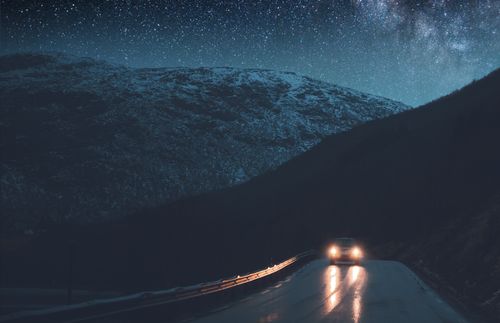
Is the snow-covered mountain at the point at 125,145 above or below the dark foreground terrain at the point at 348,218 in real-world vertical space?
A: above

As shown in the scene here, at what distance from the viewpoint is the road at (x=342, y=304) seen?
12.5 metres

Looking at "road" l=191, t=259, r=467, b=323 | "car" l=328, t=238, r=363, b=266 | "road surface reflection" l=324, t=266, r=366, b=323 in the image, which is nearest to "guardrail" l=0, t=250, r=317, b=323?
"road" l=191, t=259, r=467, b=323

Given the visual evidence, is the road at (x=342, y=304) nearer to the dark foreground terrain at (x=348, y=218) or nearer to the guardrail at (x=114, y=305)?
the guardrail at (x=114, y=305)

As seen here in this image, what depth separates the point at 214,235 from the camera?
9456 cm

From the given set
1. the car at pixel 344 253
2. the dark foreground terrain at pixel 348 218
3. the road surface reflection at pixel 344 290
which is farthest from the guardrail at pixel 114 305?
the car at pixel 344 253

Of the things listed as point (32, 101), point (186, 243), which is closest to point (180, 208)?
point (186, 243)

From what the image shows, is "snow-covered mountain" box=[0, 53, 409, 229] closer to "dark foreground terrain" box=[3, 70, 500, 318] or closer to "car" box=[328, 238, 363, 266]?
"dark foreground terrain" box=[3, 70, 500, 318]

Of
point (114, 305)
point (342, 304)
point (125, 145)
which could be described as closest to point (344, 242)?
point (342, 304)

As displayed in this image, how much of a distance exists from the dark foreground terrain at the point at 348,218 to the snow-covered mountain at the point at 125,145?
42.5 feet

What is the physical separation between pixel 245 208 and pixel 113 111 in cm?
8450

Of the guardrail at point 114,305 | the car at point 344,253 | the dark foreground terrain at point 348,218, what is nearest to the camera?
the guardrail at point 114,305

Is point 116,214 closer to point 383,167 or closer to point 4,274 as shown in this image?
point 4,274

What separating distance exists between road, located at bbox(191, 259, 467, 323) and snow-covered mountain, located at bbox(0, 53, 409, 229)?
109 m

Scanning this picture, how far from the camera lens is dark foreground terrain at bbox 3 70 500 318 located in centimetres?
4306
